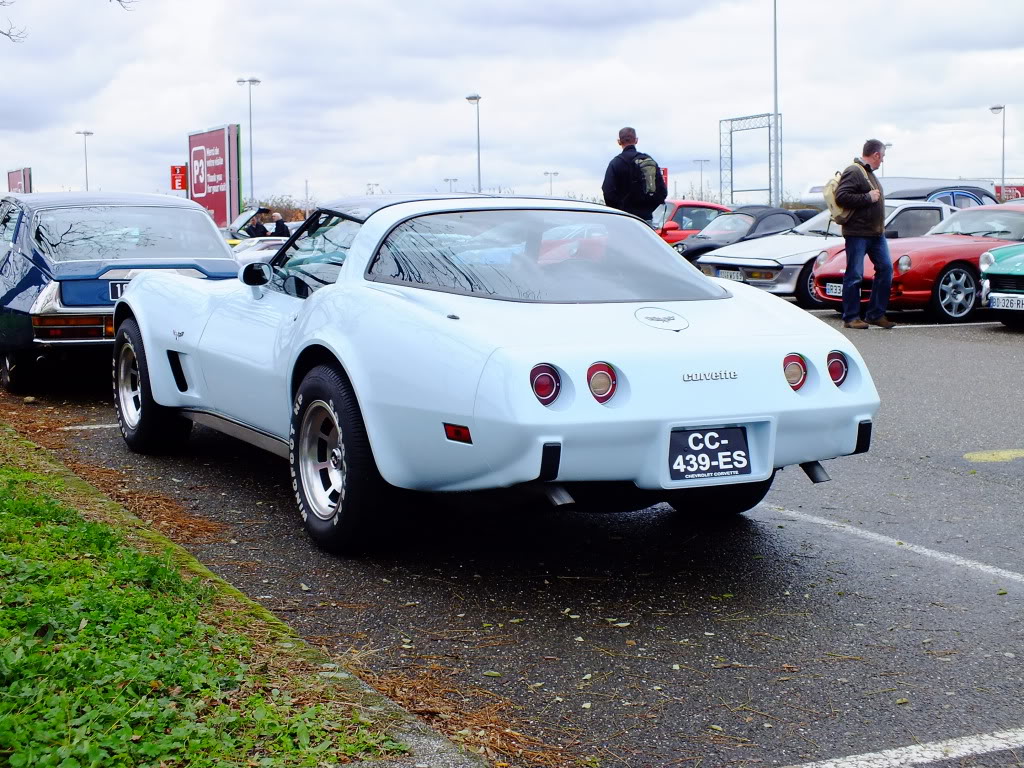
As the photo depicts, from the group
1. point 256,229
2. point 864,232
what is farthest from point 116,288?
point 256,229

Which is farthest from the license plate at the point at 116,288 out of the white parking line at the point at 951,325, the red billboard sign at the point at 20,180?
the red billboard sign at the point at 20,180

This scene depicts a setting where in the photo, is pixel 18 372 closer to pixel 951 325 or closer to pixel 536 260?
pixel 536 260

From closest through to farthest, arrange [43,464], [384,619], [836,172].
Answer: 1. [384,619]
2. [43,464]
3. [836,172]

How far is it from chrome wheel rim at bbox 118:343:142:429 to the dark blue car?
1.49 metres

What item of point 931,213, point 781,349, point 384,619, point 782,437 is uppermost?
point 931,213

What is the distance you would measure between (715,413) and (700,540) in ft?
3.71

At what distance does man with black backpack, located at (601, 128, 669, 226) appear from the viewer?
41.8 ft

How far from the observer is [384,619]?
3.93 m

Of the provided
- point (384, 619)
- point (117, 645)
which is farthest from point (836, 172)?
point (117, 645)

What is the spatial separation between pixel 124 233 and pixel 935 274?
8859 millimetres

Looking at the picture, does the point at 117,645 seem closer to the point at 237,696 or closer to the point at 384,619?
the point at 237,696

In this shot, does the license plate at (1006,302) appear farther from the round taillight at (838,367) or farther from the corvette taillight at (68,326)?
the round taillight at (838,367)

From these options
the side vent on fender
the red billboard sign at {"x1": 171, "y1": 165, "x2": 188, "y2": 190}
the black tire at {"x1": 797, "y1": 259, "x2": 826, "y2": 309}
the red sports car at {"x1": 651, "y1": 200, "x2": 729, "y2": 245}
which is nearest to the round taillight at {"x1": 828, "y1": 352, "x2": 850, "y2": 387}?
the side vent on fender

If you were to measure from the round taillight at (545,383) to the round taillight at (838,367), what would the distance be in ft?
3.53
